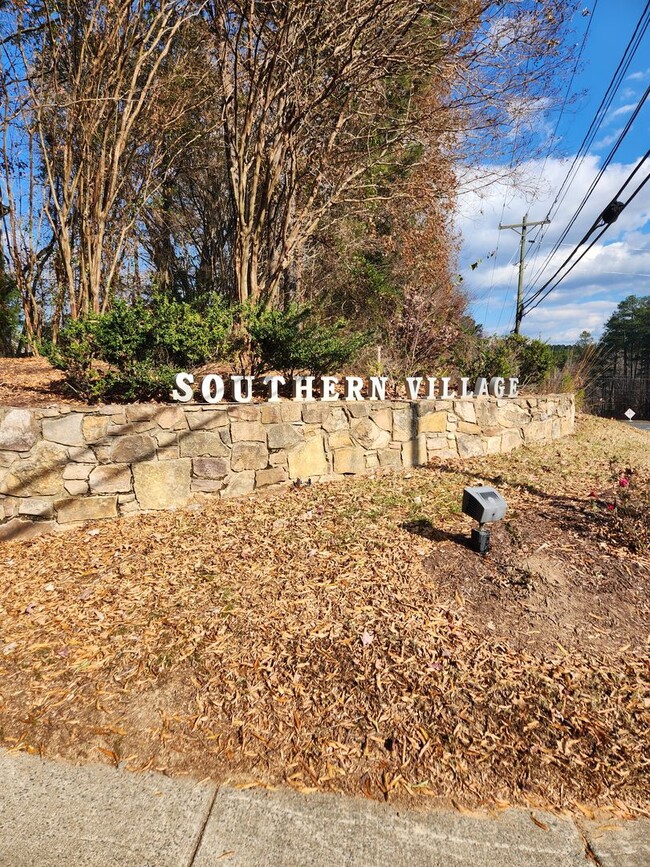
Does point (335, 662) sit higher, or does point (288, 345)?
point (288, 345)

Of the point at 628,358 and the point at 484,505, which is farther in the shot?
the point at 628,358

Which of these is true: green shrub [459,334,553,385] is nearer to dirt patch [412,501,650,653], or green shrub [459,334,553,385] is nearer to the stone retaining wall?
the stone retaining wall

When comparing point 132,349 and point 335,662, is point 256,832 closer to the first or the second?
point 335,662

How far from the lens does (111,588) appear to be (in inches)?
115

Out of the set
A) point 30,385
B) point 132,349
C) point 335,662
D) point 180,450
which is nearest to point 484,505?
point 335,662

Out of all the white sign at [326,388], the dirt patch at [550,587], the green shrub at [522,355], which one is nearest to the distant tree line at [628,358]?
the green shrub at [522,355]

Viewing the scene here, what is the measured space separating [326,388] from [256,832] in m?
4.10

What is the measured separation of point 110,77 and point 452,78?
4953mm

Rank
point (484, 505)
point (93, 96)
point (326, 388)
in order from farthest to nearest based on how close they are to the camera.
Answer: point (93, 96) < point (326, 388) < point (484, 505)

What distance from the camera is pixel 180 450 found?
13.8 feet

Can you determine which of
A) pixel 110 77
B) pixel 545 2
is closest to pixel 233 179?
pixel 110 77

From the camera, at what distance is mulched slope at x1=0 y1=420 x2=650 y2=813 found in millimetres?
1777

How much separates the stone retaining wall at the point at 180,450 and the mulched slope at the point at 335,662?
407 mm

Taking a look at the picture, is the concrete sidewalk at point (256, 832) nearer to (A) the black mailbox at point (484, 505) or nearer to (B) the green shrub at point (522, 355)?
(A) the black mailbox at point (484, 505)
